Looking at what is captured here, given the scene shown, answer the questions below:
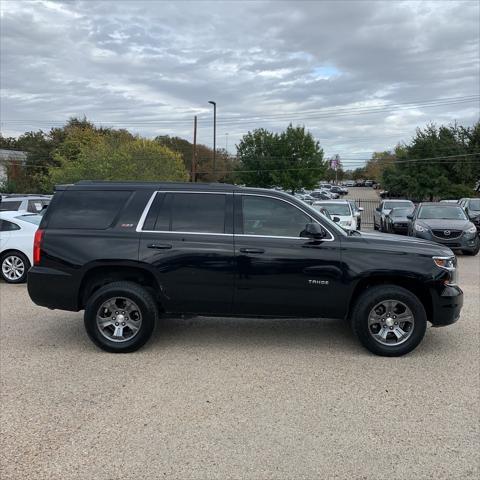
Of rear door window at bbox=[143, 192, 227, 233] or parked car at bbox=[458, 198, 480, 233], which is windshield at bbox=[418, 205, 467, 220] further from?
rear door window at bbox=[143, 192, 227, 233]

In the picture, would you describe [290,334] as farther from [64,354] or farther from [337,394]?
[64,354]

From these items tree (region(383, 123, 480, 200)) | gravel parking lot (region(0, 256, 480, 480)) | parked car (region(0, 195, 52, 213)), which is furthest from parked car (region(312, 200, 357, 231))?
tree (region(383, 123, 480, 200))

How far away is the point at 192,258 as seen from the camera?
5438mm

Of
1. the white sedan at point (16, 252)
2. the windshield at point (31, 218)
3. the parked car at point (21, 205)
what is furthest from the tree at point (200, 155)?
the white sedan at point (16, 252)

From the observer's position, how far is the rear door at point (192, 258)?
544 centimetres

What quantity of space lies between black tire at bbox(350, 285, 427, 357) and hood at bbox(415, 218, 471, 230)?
992 centimetres

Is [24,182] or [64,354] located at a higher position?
[24,182]

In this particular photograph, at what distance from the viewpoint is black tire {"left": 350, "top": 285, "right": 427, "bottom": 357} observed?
5352 millimetres

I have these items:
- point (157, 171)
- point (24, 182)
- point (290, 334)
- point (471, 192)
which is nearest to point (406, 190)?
point (471, 192)

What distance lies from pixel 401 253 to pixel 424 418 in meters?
1.93

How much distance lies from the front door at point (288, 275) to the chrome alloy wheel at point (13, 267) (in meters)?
6.23

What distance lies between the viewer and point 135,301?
5.43 m

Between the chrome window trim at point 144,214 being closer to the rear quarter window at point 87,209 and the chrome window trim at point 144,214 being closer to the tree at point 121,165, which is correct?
the rear quarter window at point 87,209

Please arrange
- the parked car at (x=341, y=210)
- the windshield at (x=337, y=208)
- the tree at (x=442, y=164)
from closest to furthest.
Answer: the parked car at (x=341, y=210), the windshield at (x=337, y=208), the tree at (x=442, y=164)
